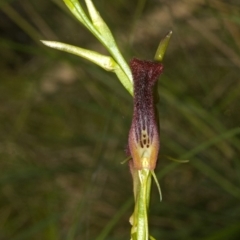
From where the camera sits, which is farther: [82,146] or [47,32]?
[47,32]

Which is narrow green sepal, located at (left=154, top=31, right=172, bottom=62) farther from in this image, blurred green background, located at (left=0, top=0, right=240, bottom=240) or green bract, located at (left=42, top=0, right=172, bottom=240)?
blurred green background, located at (left=0, top=0, right=240, bottom=240)

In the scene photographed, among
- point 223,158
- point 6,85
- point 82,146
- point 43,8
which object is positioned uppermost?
point 43,8

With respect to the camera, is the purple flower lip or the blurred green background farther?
the blurred green background

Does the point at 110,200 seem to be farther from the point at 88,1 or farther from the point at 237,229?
the point at 88,1

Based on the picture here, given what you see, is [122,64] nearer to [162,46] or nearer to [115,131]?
[162,46]

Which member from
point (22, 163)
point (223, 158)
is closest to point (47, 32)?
point (22, 163)

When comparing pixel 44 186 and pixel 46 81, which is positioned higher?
pixel 46 81

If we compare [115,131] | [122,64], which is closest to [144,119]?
[122,64]

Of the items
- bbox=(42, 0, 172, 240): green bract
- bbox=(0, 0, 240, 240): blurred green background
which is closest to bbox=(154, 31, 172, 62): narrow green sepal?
bbox=(42, 0, 172, 240): green bract
